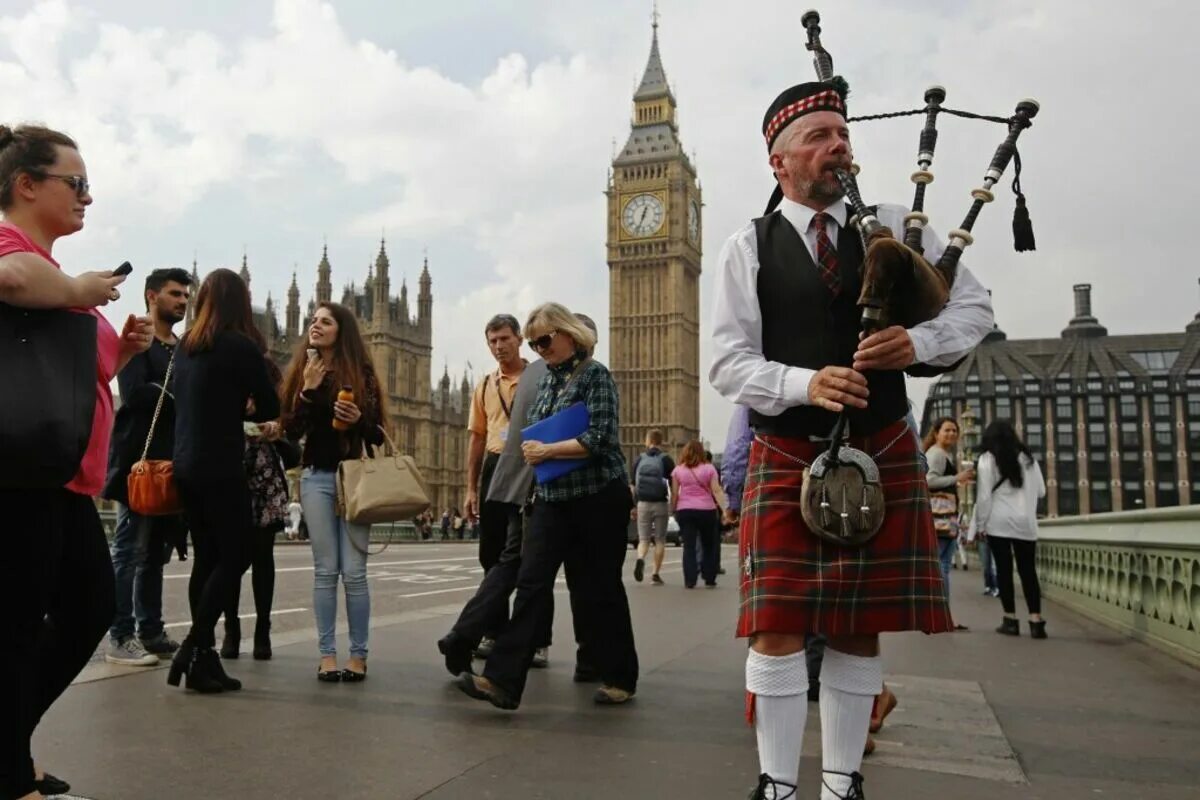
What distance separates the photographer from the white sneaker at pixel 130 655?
4.79 metres

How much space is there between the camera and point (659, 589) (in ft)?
35.0

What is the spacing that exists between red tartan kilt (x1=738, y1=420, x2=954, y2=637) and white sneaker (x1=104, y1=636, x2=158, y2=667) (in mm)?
3557

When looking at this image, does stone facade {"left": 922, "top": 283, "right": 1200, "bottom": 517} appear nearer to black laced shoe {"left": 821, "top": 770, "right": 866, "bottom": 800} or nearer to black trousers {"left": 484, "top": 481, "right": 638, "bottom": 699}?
black trousers {"left": 484, "top": 481, "right": 638, "bottom": 699}

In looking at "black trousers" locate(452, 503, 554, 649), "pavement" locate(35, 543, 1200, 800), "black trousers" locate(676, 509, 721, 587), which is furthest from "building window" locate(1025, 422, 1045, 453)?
"black trousers" locate(452, 503, 554, 649)

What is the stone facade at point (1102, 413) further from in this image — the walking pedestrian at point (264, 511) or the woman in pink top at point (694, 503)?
the walking pedestrian at point (264, 511)

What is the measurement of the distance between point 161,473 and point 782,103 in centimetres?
334

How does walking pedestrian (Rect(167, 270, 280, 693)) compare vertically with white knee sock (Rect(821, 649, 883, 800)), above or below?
above

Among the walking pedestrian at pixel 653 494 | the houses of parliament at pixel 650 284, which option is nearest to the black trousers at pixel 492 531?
the walking pedestrian at pixel 653 494

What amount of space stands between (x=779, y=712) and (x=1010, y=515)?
5.67 meters

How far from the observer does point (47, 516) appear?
2.41 m

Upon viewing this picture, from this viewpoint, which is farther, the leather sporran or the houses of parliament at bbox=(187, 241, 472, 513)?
the houses of parliament at bbox=(187, 241, 472, 513)

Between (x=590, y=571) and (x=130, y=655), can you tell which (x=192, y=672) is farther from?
(x=590, y=571)

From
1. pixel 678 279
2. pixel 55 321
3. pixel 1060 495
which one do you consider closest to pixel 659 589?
pixel 55 321

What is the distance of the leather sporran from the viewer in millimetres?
2207
